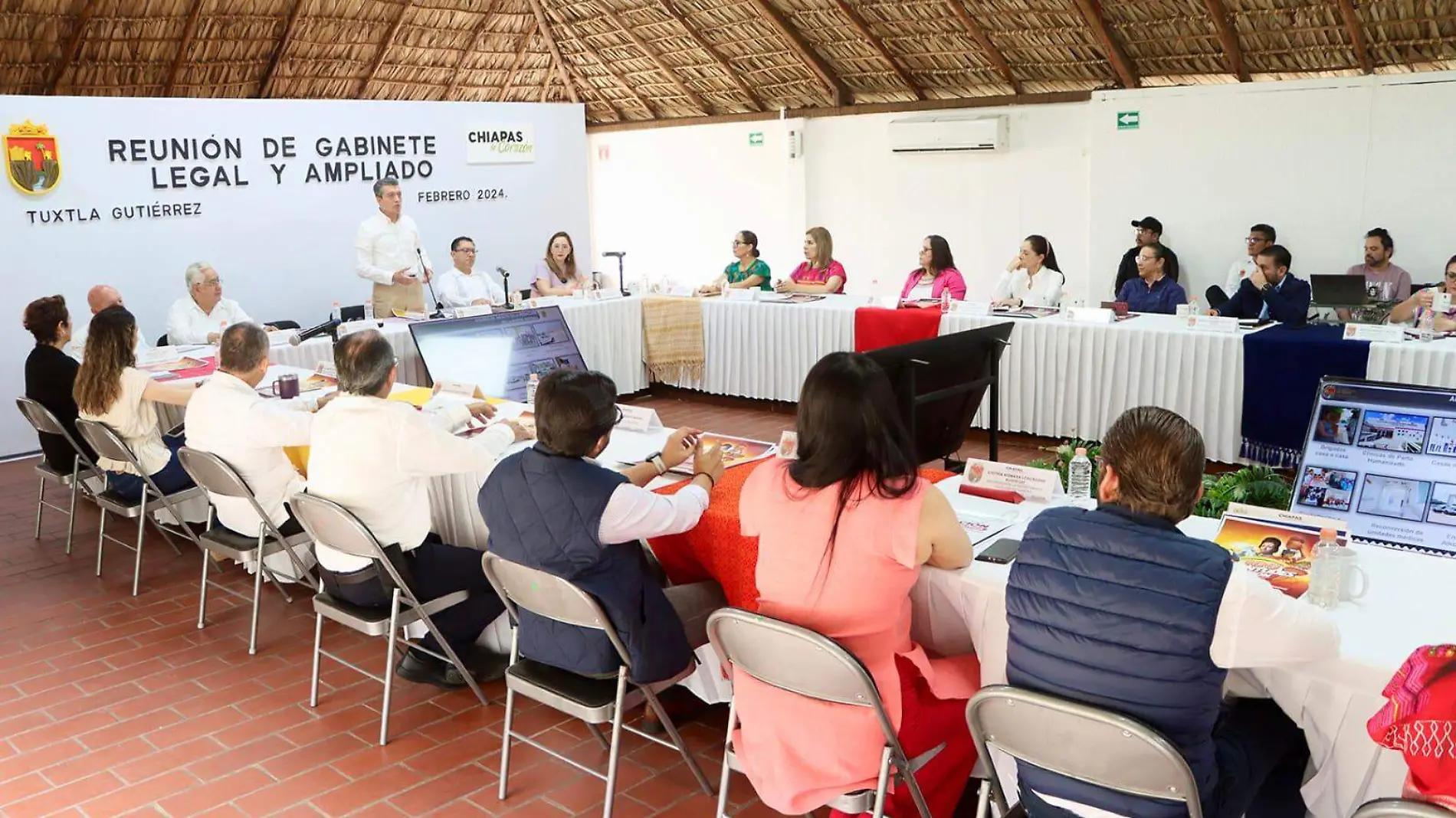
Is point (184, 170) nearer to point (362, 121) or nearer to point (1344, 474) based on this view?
point (362, 121)

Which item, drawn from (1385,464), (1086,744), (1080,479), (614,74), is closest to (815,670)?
(1086,744)

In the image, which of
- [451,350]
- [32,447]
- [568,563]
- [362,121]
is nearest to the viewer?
[568,563]

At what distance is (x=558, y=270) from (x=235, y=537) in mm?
4765

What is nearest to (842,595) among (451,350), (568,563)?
(568,563)

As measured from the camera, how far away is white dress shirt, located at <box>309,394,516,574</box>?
3.29 m

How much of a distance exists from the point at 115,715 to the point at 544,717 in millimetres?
1357

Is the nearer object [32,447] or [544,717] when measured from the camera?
[544,717]

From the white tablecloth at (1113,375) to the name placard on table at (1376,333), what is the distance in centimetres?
50

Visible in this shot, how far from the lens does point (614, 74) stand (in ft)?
39.3

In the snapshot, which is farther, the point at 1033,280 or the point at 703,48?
the point at 703,48

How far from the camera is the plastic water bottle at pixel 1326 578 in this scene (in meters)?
2.33

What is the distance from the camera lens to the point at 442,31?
35.1 ft

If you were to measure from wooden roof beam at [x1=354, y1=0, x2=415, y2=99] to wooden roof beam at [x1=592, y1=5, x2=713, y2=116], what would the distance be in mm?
1739

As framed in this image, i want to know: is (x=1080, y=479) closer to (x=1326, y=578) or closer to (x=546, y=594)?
(x=1326, y=578)
